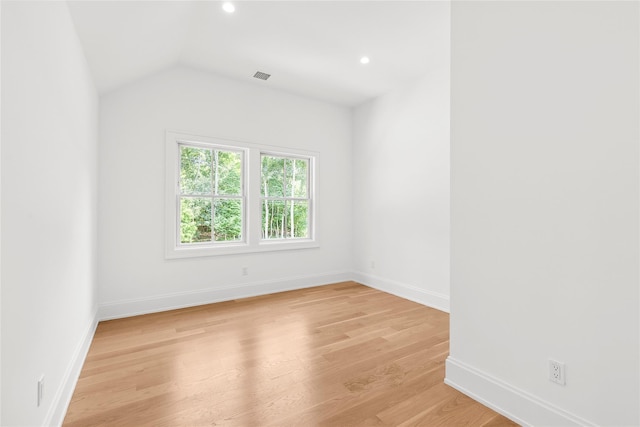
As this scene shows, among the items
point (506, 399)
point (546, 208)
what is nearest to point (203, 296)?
point (506, 399)

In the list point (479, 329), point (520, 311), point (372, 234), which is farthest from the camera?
point (372, 234)

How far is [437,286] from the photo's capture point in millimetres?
3639

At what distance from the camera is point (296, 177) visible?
4.68 metres

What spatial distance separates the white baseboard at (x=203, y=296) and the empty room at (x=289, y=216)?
29mm

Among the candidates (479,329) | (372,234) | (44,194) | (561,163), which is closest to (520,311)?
(479,329)

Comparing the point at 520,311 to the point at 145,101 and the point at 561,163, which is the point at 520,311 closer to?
the point at 561,163

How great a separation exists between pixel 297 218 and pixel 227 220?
110 cm

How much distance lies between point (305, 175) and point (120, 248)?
2.65 meters

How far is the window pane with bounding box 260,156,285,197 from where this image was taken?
436cm

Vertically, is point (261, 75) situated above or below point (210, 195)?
above

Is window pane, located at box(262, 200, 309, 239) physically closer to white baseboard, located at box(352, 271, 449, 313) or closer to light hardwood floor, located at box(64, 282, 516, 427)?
white baseboard, located at box(352, 271, 449, 313)

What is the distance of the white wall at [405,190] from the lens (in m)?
3.61

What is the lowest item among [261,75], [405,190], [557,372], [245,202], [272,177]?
[557,372]

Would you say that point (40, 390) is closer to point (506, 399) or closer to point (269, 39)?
point (506, 399)
